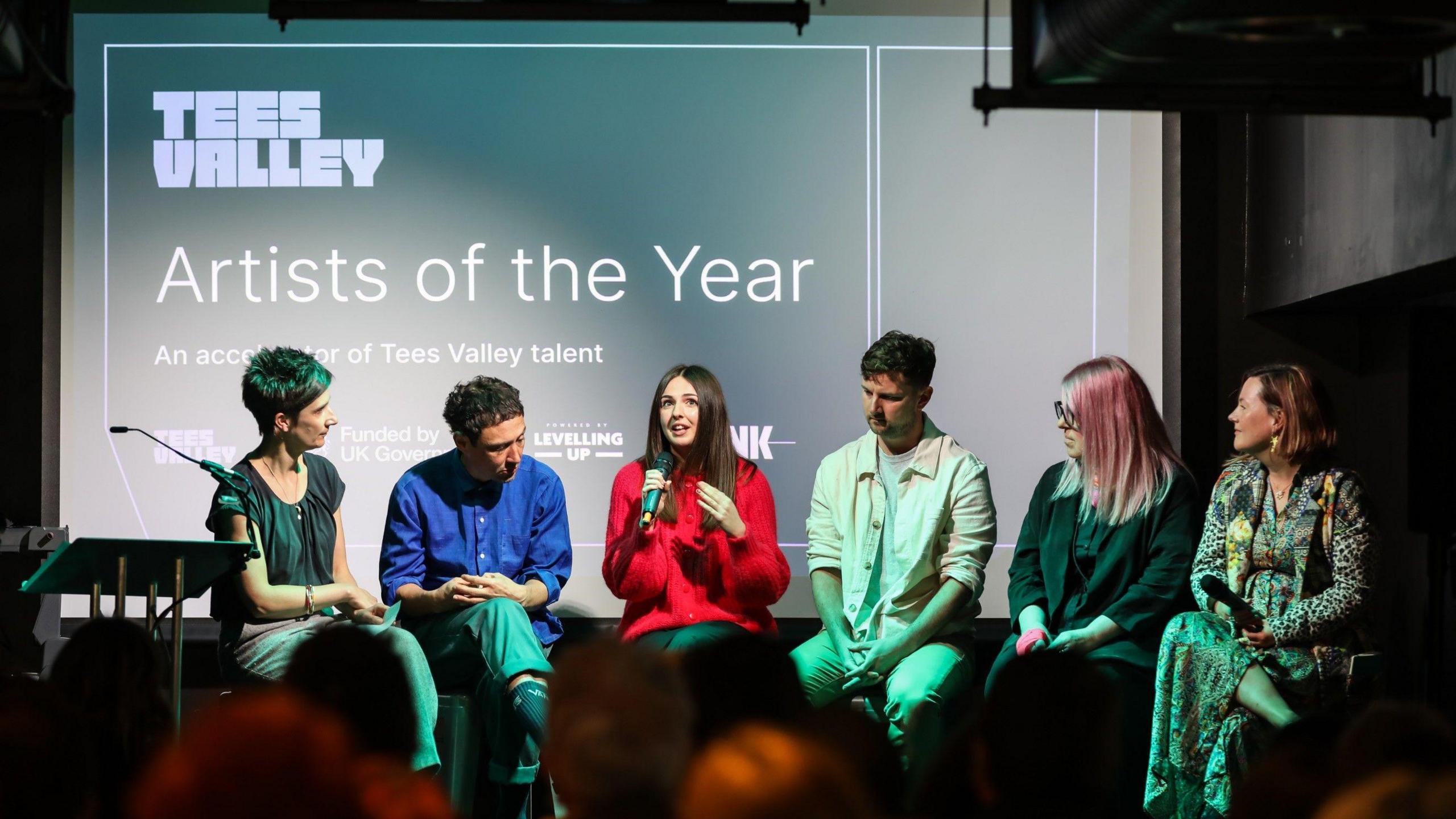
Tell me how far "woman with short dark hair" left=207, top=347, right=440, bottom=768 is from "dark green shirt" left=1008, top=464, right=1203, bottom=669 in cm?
192

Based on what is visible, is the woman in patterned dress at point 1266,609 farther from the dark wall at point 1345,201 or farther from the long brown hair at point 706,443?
the long brown hair at point 706,443

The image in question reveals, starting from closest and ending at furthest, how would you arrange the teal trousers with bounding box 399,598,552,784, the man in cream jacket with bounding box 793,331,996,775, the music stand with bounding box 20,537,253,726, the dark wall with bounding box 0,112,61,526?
1. the music stand with bounding box 20,537,253,726
2. the teal trousers with bounding box 399,598,552,784
3. the man in cream jacket with bounding box 793,331,996,775
4. the dark wall with bounding box 0,112,61,526

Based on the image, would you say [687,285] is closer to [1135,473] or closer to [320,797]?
[1135,473]

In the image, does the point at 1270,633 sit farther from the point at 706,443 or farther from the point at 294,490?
the point at 294,490

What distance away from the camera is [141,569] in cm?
417

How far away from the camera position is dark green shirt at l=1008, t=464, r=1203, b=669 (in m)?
4.55

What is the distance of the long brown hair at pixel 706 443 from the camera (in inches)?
190

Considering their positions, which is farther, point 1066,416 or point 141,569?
point 1066,416

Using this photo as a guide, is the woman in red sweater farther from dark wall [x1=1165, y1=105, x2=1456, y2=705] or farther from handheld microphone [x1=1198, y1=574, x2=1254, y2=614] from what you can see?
dark wall [x1=1165, y1=105, x2=1456, y2=705]

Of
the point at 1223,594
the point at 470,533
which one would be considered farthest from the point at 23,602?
the point at 1223,594

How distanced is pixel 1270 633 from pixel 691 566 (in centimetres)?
173

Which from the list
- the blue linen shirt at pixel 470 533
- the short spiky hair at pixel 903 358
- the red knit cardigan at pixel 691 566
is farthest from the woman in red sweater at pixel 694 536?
the short spiky hair at pixel 903 358

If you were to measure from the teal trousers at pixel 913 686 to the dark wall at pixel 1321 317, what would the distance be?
58.4 inches

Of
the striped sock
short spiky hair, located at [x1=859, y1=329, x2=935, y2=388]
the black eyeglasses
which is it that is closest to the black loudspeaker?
the striped sock
